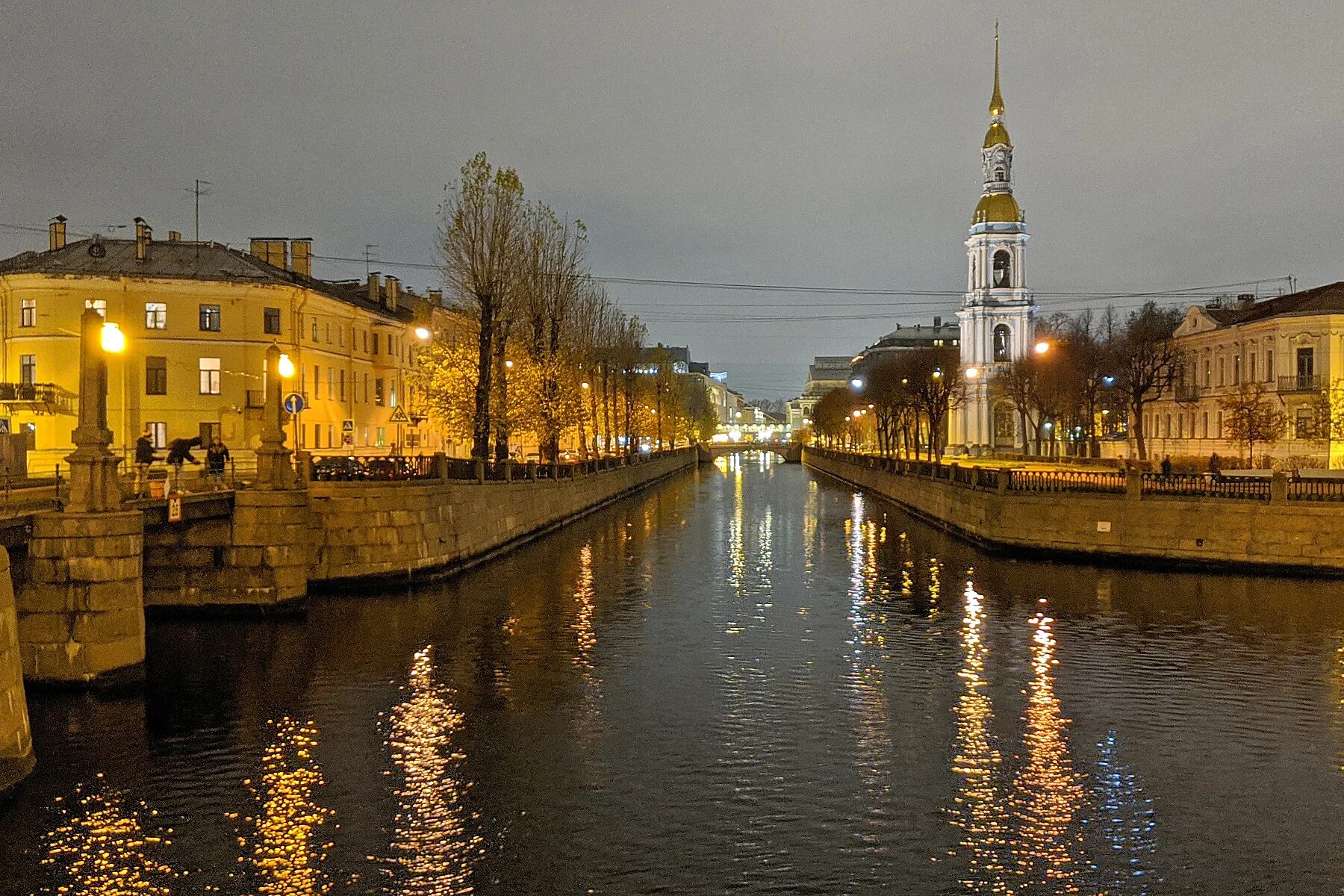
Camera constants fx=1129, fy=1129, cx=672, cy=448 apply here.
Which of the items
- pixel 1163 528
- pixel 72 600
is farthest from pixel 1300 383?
pixel 72 600

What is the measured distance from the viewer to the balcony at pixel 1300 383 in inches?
2618

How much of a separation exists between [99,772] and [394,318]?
62.9 m

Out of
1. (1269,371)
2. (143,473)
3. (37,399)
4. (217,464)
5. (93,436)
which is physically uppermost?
(1269,371)

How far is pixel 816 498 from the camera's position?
81.2 m

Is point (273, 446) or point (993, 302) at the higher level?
point (993, 302)

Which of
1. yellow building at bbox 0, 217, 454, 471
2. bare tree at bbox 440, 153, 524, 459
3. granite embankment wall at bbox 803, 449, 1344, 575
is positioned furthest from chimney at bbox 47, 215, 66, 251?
granite embankment wall at bbox 803, 449, 1344, 575

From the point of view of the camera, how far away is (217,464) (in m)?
32.9

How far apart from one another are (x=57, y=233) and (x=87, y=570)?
158ft

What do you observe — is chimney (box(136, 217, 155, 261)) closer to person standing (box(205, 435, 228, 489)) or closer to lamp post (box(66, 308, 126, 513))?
person standing (box(205, 435, 228, 489))

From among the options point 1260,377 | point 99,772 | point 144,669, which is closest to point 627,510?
point 1260,377

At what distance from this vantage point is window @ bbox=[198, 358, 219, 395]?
188 feet

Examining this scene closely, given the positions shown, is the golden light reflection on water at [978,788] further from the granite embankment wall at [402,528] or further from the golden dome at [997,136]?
the golden dome at [997,136]

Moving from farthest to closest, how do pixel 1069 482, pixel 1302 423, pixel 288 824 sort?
pixel 1302 423, pixel 1069 482, pixel 288 824

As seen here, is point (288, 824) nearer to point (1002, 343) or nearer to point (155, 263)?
point (155, 263)
